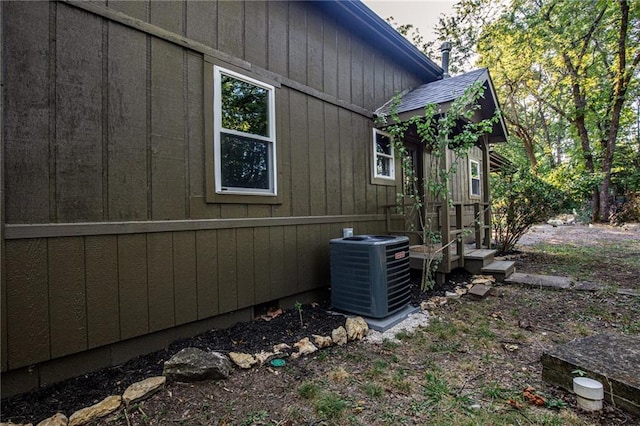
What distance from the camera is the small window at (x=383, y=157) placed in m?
5.28

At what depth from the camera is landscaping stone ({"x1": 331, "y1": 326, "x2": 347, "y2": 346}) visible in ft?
9.59

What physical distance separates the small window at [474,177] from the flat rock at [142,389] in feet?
29.5

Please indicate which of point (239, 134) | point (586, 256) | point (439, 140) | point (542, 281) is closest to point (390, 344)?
point (239, 134)

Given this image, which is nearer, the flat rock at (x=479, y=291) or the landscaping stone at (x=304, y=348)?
the landscaping stone at (x=304, y=348)

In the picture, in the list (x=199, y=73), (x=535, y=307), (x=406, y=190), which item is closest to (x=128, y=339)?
(x=199, y=73)

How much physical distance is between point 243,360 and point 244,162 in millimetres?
1870

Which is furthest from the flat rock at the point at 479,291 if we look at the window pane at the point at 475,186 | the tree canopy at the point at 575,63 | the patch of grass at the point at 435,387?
the tree canopy at the point at 575,63

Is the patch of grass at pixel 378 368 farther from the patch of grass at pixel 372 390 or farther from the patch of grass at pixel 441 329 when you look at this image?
the patch of grass at pixel 441 329

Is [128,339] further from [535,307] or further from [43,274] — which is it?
[535,307]

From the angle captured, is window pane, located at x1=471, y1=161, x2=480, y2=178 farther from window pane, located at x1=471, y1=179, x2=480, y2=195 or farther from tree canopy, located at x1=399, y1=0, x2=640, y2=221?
tree canopy, located at x1=399, y1=0, x2=640, y2=221

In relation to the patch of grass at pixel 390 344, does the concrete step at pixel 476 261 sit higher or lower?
higher

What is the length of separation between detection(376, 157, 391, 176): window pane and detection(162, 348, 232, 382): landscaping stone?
3884 mm

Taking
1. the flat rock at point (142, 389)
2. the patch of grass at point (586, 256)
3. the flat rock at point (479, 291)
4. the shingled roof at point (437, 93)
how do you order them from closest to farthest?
1. the flat rock at point (142, 389)
2. the flat rock at point (479, 291)
3. the shingled roof at point (437, 93)
4. the patch of grass at point (586, 256)

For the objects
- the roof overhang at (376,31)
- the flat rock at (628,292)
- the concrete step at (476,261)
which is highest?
the roof overhang at (376,31)
